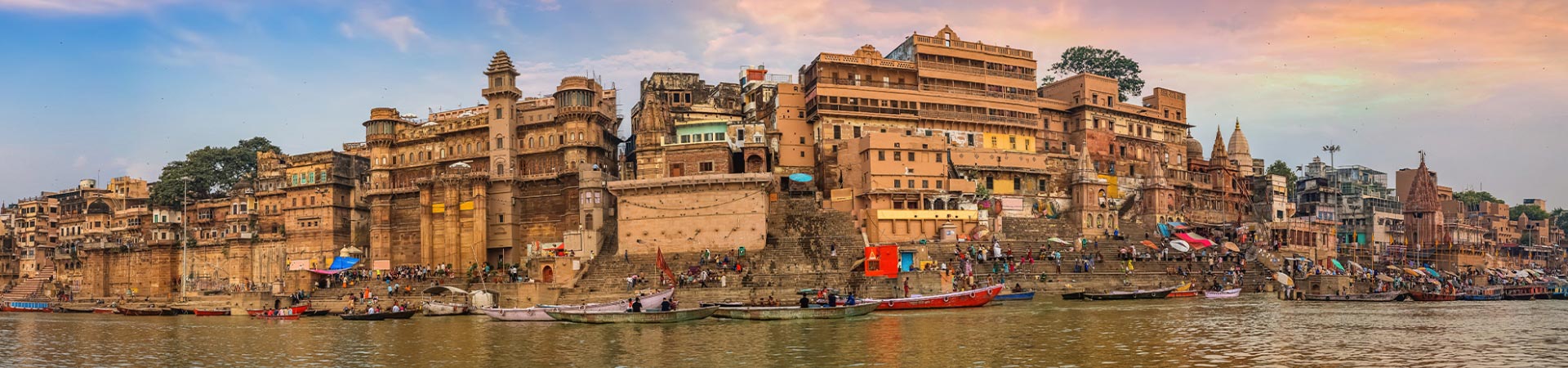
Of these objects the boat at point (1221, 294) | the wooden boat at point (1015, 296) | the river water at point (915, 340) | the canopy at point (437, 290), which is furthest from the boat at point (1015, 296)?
the canopy at point (437, 290)

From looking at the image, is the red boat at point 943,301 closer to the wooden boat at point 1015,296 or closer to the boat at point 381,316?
the wooden boat at point 1015,296

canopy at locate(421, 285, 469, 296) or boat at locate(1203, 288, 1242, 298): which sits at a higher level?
canopy at locate(421, 285, 469, 296)

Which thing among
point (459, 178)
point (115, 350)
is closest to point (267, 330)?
A: point (115, 350)

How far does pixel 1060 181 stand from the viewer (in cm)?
7094

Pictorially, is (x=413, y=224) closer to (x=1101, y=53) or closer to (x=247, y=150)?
(x=247, y=150)

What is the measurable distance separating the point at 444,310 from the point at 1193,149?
49042mm

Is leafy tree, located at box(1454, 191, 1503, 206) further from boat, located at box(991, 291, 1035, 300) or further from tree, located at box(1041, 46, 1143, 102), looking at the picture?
boat, located at box(991, 291, 1035, 300)

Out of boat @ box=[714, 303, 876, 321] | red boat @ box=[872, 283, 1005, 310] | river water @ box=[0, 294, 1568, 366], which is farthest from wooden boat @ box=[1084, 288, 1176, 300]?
boat @ box=[714, 303, 876, 321]

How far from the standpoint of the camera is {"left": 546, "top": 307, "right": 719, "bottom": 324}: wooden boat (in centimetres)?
4088

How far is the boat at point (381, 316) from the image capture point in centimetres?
4809

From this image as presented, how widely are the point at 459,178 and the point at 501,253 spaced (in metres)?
4.37

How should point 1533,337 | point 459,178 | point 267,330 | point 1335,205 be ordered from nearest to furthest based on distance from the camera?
point 1533,337
point 267,330
point 459,178
point 1335,205

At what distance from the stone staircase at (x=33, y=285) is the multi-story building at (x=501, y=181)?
102 feet

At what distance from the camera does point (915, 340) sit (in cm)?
3297
